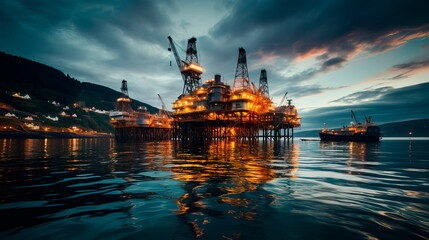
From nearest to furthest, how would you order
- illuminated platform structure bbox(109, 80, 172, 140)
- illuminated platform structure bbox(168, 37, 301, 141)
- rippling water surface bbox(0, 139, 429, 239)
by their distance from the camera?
rippling water surface bbox(0, 139, 429, 239) < illuminated platform structure bbox(168, 37, 301, 141) < illuminated platform structure bbox(109, 80, 172, 140)

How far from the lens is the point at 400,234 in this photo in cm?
381

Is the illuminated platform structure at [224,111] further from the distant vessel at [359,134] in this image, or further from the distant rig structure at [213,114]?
the distant vessel at [359,134]

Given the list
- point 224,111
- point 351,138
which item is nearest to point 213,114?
point 224,111

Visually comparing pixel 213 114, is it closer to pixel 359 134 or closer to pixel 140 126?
pixel 140 126

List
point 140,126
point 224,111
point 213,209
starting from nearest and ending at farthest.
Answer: point 213,209
point 224,111
point 140,126

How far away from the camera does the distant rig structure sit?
64.1 meters

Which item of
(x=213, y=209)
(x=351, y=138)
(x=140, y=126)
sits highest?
(x=140, y=126)

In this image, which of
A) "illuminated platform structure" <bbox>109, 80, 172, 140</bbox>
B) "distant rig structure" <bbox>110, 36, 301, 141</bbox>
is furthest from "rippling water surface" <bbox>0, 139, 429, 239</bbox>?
"illuminated platform structure" <bbox>109, 80, 172, 140</bbox>

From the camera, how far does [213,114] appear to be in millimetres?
68875

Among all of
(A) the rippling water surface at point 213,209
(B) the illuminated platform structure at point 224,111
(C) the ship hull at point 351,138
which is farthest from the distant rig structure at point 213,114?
(A) the rippling water surface at point 213,209

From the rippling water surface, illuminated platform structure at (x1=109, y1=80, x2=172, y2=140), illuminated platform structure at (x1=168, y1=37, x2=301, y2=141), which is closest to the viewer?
the rippling water surface

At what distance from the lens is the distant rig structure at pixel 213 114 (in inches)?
2525

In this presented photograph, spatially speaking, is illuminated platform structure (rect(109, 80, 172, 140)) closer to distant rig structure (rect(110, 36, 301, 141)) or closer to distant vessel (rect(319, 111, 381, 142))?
distant rig structure (rect(110, 36, 301, 141))

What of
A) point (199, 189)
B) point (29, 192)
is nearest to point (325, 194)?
point (199, 189)
